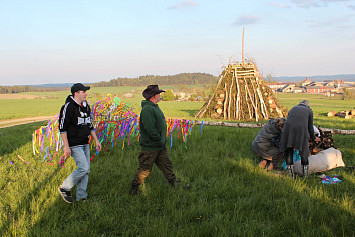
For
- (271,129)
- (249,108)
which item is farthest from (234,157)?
(249,108)

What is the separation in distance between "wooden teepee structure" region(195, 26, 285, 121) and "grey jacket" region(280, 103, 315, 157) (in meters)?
8.08

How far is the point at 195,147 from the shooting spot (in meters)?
6.80

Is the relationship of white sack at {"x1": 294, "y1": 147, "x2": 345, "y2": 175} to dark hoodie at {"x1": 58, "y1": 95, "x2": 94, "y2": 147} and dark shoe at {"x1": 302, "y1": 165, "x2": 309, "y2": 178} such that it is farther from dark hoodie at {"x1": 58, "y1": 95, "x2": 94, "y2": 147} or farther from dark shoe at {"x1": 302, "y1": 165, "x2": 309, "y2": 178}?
dark hoodie at {"x1": 58, "y1": 95, "x2": 94, "y2": 147}

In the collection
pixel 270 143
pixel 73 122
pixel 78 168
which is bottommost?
pixel 270 143

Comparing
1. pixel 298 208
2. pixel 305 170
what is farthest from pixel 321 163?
pixel 298 208

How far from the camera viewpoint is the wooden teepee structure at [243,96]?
12.9 m

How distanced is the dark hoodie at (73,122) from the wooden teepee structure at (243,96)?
10275 mm

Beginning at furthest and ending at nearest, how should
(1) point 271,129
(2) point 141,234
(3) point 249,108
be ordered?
(3) point 249,108 → (1) point 271,129 → (2) point 141,234

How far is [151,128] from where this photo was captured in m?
3.74

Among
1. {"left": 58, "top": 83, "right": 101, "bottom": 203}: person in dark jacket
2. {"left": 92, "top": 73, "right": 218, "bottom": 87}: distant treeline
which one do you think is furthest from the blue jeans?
{"left": 92, "top": 73, "right": 218, "bottom": 87}: distant treeline

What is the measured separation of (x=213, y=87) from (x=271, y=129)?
929 cm

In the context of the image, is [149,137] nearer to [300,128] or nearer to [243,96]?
[300,128]

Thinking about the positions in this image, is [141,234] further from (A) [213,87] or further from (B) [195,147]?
(A) [213,87]

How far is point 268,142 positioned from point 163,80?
102m
